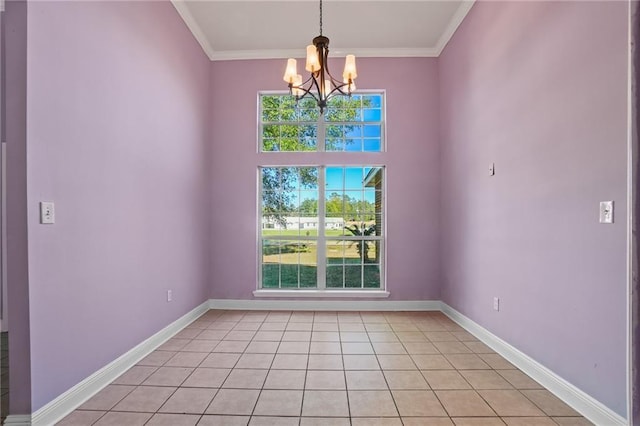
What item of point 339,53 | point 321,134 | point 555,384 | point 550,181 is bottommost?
point 555,384

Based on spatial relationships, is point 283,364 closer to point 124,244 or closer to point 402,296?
point 124,244

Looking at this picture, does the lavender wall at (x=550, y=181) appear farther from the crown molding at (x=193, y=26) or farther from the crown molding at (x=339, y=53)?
the crown molding at (x=193, y=26)

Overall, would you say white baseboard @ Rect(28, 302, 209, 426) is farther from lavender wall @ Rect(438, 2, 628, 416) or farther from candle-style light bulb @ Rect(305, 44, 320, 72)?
lavender wall @ Rect(438, 2, 628, 416)

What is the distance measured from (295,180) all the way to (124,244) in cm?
226

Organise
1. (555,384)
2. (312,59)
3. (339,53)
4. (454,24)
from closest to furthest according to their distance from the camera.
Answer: (555,384) → (312,59) → (454,24) → (339,53)

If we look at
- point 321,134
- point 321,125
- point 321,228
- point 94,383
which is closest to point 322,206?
point 321,228

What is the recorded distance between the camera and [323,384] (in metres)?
2.20

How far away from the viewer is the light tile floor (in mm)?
1845

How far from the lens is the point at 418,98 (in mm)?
4105

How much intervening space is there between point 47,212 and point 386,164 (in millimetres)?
3372

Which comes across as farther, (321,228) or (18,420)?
(321,228)

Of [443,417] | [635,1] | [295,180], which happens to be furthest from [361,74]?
[443,417]

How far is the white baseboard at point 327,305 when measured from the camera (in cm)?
406

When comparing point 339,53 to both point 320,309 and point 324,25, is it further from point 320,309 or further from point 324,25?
point 320,309
